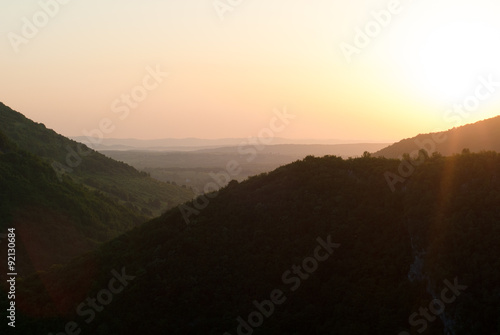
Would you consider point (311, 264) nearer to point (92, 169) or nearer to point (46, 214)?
point (46, 214)

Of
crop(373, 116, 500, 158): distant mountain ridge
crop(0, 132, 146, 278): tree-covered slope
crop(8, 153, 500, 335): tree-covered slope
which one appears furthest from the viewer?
crop(373, 116, 500, 158): distant mountain ridge

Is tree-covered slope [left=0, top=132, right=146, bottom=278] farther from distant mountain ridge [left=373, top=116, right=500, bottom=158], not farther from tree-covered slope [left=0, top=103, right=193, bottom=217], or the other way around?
distant mountain ridge [left=373, top=116, right=500, bottom=158]

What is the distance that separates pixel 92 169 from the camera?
98625mm

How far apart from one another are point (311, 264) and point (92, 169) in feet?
274

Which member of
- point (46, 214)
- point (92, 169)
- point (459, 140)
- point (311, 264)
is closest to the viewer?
point (311, 264)

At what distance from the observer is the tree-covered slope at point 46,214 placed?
50781mm

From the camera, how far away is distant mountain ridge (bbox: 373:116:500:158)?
199 feet

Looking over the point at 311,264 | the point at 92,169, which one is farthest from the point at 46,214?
the point at 311,264

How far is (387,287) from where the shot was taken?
21.1 meters

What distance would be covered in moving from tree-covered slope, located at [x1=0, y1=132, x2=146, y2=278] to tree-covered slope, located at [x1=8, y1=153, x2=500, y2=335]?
67.6 ft

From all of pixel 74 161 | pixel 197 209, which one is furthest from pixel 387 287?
pixel 74 161

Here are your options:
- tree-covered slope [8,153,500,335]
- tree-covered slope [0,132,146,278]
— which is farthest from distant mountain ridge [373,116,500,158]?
tree-covered slope [0,132,146,278]

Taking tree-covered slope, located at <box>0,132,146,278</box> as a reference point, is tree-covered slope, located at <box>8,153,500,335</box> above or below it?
below

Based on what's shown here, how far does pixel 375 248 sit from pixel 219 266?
339 inches
